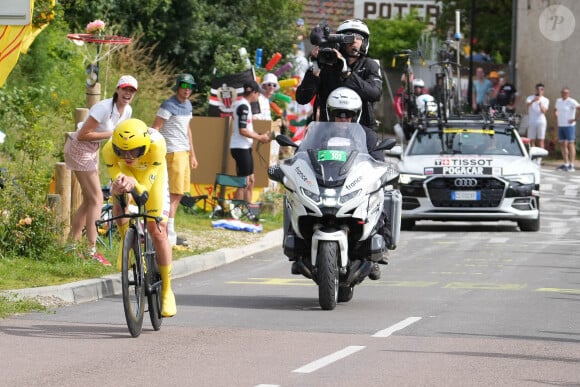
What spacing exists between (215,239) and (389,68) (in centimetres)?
3810

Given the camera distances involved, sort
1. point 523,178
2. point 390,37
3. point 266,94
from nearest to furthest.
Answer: point 523,178, point 266,94, point 390,37

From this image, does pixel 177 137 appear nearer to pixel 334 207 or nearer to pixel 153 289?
pixel 334 207

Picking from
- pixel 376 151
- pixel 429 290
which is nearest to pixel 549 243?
pixel 429 290

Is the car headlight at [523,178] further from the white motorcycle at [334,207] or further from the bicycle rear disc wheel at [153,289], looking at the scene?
the bicycle rear disc wheel at [153,289]

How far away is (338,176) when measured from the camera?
12383 millimetres

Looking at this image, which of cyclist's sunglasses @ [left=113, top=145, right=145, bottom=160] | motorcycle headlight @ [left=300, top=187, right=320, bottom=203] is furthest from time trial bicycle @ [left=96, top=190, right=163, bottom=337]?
motorcycle headlight @ [left=300, top=187, right=320, bottom=203]

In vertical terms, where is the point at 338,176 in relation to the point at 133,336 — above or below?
above

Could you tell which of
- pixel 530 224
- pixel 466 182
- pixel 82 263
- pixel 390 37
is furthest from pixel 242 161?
pixel 390 37

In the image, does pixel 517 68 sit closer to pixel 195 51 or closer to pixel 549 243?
pixel 195 51

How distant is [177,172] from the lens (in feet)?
54.7

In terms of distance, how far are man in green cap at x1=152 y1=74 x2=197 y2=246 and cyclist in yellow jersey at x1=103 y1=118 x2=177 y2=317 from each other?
5.24 m

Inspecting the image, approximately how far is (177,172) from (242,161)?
3589 millimetres

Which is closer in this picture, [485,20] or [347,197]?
[347,197]

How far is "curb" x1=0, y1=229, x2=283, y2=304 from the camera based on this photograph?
1261 cm
